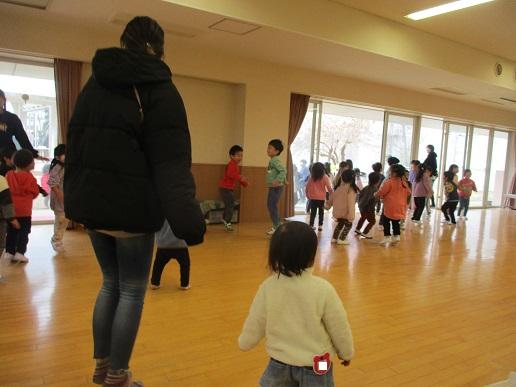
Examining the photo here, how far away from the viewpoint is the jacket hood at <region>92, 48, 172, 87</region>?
5.11 feet

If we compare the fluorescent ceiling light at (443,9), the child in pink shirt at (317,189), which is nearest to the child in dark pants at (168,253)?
the child in pink shirt at (317,189)

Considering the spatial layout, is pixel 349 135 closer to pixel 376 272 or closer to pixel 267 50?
pixel 267 50

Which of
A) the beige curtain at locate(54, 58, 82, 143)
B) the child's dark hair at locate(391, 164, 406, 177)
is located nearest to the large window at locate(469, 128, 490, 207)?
the child's dark hair at locate(391, 164, 406, 177)

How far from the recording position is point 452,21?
6.44 metres

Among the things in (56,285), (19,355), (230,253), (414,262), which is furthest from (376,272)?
(19,355)

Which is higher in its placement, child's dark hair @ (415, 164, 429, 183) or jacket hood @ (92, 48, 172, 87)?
jacket hood @ (92, 48, 172, 87)

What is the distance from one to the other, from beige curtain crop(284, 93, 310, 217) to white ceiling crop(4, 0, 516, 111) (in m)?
0.64

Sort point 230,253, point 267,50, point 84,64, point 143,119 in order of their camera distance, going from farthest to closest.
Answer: point 267,50, point 84,64, point 230,253, point 143,119

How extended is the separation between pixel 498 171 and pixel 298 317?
46.6 ft

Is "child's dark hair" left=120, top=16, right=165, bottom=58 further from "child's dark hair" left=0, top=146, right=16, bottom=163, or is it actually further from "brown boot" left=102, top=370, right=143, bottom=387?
"child's dark hair" left=0, top=146, right=16, bottom=163

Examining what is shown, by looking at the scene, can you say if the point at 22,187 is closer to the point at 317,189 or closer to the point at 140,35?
the point at 140,35

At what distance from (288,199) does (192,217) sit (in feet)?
22.9

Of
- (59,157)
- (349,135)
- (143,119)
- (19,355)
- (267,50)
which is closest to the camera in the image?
(143,119)

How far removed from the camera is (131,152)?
1.56 metres
